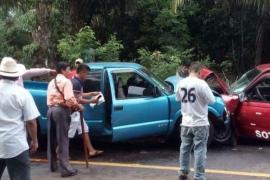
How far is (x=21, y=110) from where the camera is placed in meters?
5.95

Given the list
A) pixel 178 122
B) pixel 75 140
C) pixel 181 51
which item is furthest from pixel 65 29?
pixel 178 122

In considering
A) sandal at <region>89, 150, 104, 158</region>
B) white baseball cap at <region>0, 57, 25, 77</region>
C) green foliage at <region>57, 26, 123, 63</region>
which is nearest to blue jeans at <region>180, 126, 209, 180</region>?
sandal at <region>89, 150, 104, 158</region>

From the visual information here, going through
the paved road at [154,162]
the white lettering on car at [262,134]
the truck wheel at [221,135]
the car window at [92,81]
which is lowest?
the paved road at [154,162]

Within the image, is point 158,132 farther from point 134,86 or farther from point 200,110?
point 200,110

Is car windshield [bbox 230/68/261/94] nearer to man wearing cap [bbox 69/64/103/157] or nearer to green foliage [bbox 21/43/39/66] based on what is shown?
man wearing cap [bbox 69/64/103/157]

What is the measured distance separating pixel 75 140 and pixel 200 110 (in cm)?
384

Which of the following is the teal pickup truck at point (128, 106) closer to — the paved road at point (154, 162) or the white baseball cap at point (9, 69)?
the paved road at point (154, 162)

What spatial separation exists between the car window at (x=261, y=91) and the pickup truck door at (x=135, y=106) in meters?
1.59

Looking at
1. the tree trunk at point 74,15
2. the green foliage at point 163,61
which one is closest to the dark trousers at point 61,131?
the green foliage at point 163,61

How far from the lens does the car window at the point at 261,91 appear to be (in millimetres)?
9992

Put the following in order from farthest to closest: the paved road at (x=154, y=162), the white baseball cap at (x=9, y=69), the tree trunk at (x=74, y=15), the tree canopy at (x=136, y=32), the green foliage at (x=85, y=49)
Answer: the tree trunk at (x=74, y=15), the tree canopy at (x=136, y=32), the green foliage at (x=85, y=49), the paved road at (x=154, y=162), the white baseball cap at (x=9, y=69)

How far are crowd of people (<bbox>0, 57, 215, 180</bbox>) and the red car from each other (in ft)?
3.70

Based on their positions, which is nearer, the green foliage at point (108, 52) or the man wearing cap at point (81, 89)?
the man wearing cap at point (81, 89)

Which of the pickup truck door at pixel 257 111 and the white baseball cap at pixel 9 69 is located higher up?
the white baseball cap at pixel 9 69
